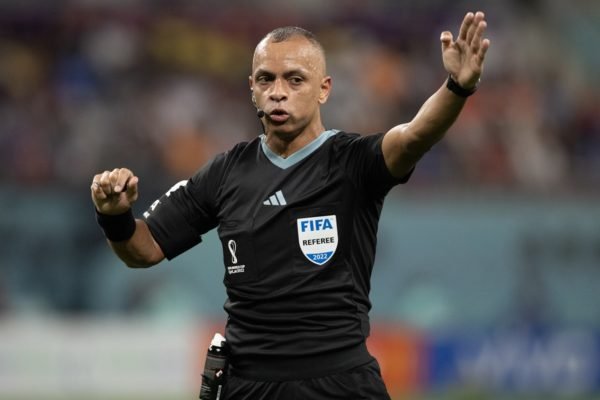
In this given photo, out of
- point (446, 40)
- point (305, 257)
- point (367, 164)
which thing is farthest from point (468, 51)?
point (305, 257)

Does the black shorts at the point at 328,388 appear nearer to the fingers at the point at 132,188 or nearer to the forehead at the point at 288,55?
the fingers at the point at 132,188

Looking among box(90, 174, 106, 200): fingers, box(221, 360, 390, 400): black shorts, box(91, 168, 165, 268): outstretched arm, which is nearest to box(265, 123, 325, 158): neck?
box(91, 168, 165, 268): outstretched arm

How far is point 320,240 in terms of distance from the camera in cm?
482

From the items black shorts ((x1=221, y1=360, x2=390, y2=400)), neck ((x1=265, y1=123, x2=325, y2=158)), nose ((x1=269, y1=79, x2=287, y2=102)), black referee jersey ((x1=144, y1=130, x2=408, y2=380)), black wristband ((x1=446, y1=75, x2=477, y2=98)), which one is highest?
nose ((x1=269, y1=79, x2=287, y2=102))

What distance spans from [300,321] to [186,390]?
7.59 m

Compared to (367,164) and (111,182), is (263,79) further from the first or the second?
(111,182)

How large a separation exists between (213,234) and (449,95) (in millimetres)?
8564

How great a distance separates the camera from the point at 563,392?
12617 millimetres

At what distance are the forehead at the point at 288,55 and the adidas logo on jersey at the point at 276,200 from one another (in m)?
0.49

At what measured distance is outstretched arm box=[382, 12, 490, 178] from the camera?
4477 millimetres

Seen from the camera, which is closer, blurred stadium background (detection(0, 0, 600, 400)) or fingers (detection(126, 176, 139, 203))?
fingers (detection(126, 176, 139, 203))

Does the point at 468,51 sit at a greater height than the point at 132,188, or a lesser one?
greater

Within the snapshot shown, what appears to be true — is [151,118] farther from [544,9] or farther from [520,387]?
[544,9]

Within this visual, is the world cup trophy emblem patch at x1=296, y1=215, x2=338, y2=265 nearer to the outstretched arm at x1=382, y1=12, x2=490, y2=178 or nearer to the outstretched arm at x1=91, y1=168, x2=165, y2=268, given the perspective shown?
the outstretched arm at x1=382, y1=12, x2=490, y2=178
